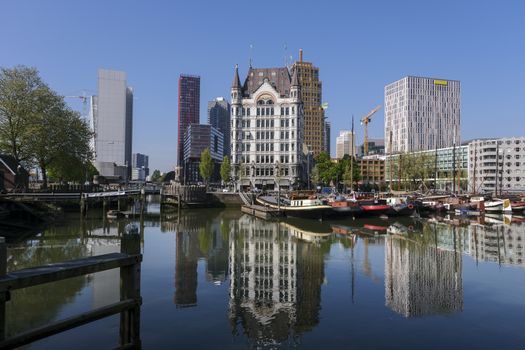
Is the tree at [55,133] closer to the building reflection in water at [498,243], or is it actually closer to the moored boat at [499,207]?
the building reflection in water at [498,243]

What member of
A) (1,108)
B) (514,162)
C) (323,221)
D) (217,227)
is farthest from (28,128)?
(514,162)

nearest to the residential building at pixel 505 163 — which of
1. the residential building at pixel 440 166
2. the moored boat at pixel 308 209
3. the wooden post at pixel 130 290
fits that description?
the residential building at pixel 440 166

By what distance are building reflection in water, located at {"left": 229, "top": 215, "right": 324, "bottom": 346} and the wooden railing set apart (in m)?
4.18

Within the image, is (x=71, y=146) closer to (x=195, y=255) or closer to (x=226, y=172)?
(x=195, y=255)

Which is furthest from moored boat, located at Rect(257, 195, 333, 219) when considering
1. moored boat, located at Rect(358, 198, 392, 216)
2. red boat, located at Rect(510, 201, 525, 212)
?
red boat, located at Rect(510, 201, 525, 212)

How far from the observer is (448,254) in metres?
31.2

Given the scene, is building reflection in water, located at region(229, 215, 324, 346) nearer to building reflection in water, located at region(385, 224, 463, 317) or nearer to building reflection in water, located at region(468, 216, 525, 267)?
building reflection in water, located at region(385, 224, 463, 317)

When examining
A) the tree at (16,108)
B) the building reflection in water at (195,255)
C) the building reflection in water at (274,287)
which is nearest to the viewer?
the building reflection in water at (274,287)

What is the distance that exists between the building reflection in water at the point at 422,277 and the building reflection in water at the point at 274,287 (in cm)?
400

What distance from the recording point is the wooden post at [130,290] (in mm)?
12023

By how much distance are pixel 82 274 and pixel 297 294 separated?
1161 centimetres

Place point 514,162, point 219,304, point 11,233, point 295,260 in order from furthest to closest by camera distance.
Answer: point 514,162 → point 11,233 → point 295,260 → point 219,304

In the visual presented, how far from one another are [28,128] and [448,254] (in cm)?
5373

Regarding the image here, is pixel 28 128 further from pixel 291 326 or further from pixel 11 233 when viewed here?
pixel 291 326
